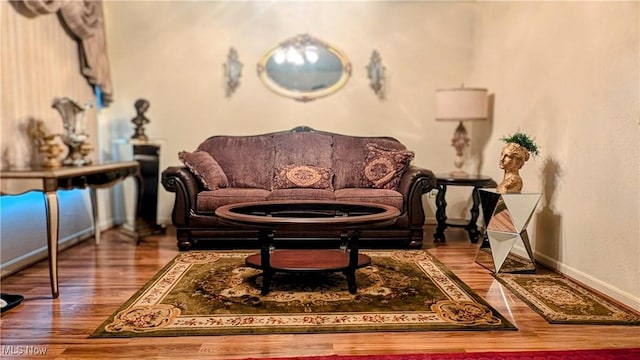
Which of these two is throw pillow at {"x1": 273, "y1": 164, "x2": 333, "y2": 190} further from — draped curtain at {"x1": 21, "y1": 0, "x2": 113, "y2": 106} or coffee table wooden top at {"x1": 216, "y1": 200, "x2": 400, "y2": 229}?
draped curtain at {"x1": 21, "y1": 0, "x2": 113, "y2": 106}

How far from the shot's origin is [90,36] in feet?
13.9

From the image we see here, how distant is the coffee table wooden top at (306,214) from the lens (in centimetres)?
246

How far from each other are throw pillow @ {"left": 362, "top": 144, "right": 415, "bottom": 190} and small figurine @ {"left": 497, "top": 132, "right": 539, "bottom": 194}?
3.10 feet

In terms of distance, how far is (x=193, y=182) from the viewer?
375cm

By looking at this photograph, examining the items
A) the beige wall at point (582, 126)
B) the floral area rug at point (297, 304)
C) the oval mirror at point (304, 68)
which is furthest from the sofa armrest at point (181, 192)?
the beige wall at point (582, 126)

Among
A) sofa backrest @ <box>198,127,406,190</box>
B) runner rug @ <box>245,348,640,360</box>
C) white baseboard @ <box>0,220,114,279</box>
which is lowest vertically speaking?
runner rug @ <box>245,348,640,360</box>

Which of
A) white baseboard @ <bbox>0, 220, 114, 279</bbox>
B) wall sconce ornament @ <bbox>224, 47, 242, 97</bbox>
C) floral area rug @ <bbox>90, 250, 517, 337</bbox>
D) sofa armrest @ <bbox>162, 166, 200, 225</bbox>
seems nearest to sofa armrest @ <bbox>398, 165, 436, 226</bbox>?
floral area rug @ <bbox>90, 250, 517, 337</bbox>

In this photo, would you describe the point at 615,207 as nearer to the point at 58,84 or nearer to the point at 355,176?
the point at 355,176

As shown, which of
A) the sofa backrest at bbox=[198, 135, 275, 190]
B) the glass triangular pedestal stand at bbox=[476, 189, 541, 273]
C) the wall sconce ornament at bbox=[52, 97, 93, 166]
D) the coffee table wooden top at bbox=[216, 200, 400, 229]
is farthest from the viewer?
the sofa backrest at bbox=[198, 135, 275, 190]

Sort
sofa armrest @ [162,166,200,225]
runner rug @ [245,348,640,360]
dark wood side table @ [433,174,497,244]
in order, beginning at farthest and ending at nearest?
dark wood side table @ [433,174,497,244] < sofa armrest @ [162,166,200,225] < runner rug @ [245,348,640,360]

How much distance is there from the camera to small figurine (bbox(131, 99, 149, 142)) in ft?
14.8

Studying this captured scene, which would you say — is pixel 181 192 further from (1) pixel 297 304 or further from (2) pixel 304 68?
(2) pixel 304 68

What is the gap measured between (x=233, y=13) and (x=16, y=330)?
351 centimetres

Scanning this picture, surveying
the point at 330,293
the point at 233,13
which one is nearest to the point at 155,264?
the point at 330,293
